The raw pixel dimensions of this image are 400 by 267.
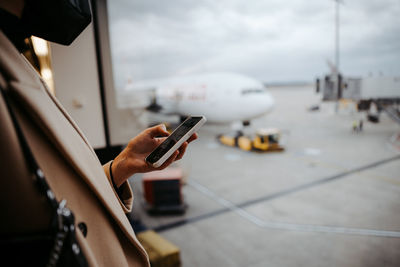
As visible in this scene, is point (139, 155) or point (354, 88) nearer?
point (139, 155)

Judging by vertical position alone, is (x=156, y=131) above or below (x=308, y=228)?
above

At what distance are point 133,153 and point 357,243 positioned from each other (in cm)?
533

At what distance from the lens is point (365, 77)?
9914 millimetres

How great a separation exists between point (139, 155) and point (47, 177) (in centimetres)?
80

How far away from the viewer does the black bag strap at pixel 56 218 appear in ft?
2.11

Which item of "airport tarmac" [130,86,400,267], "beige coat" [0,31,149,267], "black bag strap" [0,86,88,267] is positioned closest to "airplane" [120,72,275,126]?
"airport tarmac" [130,86,400,267]

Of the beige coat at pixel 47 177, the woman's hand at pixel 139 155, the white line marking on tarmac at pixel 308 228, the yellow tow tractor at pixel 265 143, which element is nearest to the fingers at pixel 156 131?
the woman's hand at pixel 139 155

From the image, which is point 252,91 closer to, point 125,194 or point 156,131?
point 156,131

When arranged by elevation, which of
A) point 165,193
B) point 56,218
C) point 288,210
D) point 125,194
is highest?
point 56,218

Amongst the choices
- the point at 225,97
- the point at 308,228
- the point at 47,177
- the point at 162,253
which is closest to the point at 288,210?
the point at 308,228

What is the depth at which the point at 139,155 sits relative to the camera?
1568mm

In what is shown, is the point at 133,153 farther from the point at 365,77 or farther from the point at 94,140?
the point at 365,77

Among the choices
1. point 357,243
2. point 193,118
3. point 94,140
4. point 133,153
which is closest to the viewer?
point 133,153

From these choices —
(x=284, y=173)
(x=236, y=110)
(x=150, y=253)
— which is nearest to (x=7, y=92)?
(x=150, y=253)
